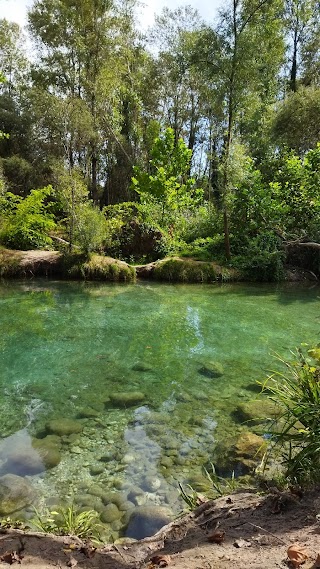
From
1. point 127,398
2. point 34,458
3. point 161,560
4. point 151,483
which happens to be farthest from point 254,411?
point 161,560

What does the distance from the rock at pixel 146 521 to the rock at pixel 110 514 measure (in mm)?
97

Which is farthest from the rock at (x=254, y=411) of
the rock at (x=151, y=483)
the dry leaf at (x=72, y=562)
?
the dry leaf at (x=72, y=562)

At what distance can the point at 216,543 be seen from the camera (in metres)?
1.79

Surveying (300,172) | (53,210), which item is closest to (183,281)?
(300,172)

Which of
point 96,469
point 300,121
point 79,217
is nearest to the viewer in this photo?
point 96,469

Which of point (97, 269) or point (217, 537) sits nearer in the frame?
point (217, 537)

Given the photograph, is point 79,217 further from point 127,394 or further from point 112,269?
point 127,394

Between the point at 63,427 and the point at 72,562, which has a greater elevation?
the point at 72,562

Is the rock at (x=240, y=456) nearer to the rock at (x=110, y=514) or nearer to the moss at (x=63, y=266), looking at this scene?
the rock at (x=110, y=514)

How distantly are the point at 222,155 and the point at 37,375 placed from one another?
10428 millimetres

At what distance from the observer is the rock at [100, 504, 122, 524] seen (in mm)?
2601

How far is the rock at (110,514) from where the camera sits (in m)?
2.60

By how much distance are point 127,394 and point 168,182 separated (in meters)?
12.7

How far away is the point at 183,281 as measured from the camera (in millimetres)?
13297
